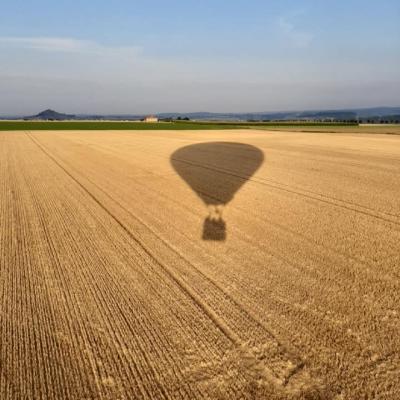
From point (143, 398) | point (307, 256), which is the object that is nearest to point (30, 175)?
point (307, 256)

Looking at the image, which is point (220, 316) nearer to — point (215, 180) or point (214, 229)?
point (214, 229)

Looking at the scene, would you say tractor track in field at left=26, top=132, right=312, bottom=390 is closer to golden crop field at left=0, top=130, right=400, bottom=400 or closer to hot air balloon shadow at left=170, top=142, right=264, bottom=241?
golden crop field at left=0, top=130, right=400, bottom=400

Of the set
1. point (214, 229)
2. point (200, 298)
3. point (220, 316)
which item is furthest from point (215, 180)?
point (220, 316)

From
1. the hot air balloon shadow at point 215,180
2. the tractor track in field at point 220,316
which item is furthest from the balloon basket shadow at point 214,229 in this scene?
the tractor track in field at point 220,316

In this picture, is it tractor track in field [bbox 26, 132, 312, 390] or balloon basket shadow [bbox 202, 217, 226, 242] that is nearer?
tractor track in field [bbox 26, 132, 312, 390]

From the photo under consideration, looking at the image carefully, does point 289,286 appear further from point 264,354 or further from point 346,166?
point 346,166

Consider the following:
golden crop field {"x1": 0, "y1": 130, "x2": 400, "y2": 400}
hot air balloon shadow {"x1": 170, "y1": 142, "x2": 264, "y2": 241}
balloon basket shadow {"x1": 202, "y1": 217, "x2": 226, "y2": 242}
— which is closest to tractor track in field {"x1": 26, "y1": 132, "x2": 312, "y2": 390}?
golden crop field {"x1": 0, "y1": 130, "x2": 400, "y2": 400}
